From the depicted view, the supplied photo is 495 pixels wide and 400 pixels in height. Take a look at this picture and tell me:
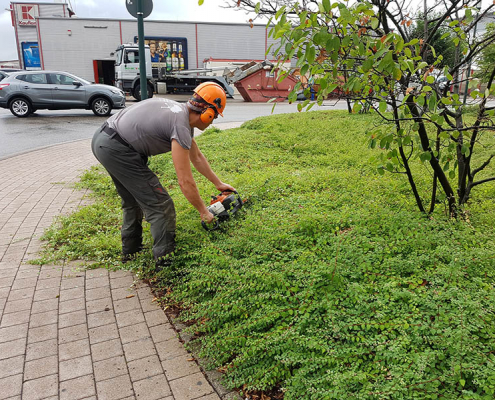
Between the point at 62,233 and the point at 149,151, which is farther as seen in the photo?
the point at 62,233

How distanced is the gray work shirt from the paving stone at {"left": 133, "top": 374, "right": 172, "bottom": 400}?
1722 millimetres

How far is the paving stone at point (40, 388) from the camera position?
7.51 ft

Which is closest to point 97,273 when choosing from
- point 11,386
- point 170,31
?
point 11,386

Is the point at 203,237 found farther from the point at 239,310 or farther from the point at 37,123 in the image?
the point at 37,123

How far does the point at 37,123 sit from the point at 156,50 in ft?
50.3

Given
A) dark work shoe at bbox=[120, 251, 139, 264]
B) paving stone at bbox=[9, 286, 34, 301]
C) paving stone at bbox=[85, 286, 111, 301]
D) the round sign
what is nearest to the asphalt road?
the round sign

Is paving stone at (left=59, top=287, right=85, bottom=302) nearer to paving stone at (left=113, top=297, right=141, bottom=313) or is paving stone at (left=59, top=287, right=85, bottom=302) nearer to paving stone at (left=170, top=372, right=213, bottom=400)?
paving stone at (left=113, top=297, right=141, bottom=313)

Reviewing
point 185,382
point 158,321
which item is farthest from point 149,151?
point 185,382

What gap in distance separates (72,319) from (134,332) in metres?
0.53

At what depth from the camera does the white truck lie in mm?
21125

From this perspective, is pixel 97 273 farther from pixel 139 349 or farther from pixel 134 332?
pixel 139 349

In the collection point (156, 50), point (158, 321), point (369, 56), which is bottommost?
point (158, 321)

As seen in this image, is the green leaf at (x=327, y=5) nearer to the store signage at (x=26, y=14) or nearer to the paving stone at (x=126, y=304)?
the paving stone at (x=126, y=304)

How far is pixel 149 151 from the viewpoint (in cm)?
353
